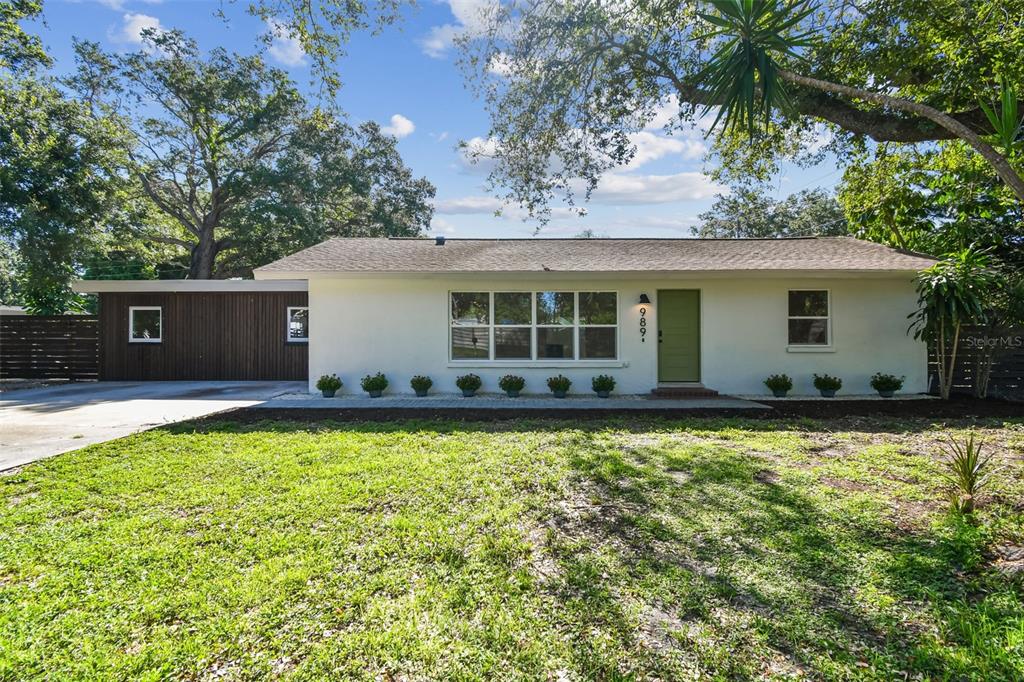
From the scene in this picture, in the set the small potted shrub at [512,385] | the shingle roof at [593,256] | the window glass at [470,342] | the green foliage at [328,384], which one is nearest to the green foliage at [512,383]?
the small potted shrub at [512,385]

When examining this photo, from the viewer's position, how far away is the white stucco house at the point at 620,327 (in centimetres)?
1019

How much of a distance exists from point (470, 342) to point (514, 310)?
1178 millimetres

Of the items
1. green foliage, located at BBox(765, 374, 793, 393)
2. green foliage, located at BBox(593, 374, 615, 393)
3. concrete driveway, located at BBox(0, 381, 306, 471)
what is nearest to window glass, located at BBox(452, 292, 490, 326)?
green foliage, located at BBox(593, 374, 615, 393)

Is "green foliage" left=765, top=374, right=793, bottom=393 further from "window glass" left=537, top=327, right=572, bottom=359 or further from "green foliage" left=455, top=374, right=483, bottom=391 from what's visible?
"green foliage" left=455, top=374, right=483, bottom=391

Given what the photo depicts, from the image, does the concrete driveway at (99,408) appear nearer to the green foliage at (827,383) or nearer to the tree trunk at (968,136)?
the tree trunk at (968,136)

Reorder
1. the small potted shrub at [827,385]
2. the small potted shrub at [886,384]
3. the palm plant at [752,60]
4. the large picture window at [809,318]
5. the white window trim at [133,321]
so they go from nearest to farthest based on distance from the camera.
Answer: the palm plant at [752,60] < the small potted shrub at [886,384] < the small potted shrub at [827,385] < the large picture window at [809,318] < the white window trim at [133,321]

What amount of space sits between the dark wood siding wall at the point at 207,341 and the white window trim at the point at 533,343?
5233 millimetres

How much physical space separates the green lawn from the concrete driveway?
125 centimetres

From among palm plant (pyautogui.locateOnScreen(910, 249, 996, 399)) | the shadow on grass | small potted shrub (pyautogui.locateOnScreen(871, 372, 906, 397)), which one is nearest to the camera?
the shadow on grass

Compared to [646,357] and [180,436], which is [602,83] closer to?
[646,357]

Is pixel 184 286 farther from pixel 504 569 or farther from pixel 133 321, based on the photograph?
pixel 504 569

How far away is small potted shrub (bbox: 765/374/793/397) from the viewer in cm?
980

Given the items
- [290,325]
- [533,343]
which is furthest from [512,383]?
[290,325]

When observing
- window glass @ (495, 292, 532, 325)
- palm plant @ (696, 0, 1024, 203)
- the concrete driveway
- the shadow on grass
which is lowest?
the shadow on grass
